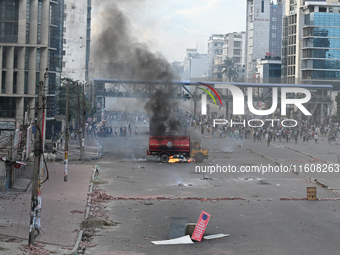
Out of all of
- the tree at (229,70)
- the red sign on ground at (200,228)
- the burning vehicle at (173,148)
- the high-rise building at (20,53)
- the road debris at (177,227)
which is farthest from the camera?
the tree at (229,70)

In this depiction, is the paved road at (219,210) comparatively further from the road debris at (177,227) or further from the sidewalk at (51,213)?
the sidewalk at (51,213)

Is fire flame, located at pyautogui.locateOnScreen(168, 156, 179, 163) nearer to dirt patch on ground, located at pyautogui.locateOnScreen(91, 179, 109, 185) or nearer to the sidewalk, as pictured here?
the sidewalk

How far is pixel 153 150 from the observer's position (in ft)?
132

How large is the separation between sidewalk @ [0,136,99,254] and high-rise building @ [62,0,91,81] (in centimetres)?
6037

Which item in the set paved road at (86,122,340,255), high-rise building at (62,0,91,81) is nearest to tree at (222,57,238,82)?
high-rise building at (62,0,91,81)

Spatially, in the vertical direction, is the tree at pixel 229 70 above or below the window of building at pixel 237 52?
below

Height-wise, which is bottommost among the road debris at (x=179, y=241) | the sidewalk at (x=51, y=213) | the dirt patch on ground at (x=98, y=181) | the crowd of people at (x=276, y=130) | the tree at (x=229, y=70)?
the road debris at (x=179, y=241)

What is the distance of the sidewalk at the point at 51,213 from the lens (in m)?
15.7

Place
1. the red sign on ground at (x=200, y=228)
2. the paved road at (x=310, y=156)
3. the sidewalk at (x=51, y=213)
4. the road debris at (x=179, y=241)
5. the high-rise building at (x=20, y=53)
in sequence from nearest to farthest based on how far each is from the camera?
1. the sidewalk at (x=51, y=213)
2. the road debris at (x=179, y=241)
3. the red sign on ground at (x=200, y=228)
4. the paved road at (x=310, y=156)
5. the high-rise building at (x=20, y=53)

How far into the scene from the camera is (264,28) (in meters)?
134

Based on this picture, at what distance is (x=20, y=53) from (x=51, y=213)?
31390mm

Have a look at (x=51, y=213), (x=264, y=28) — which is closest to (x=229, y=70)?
(x=264, y=28)

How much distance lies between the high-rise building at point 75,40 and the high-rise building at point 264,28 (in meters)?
57.6

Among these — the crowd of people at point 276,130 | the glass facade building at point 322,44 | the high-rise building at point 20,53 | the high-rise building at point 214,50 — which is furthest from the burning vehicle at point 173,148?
the high-rise building at point 214,50
